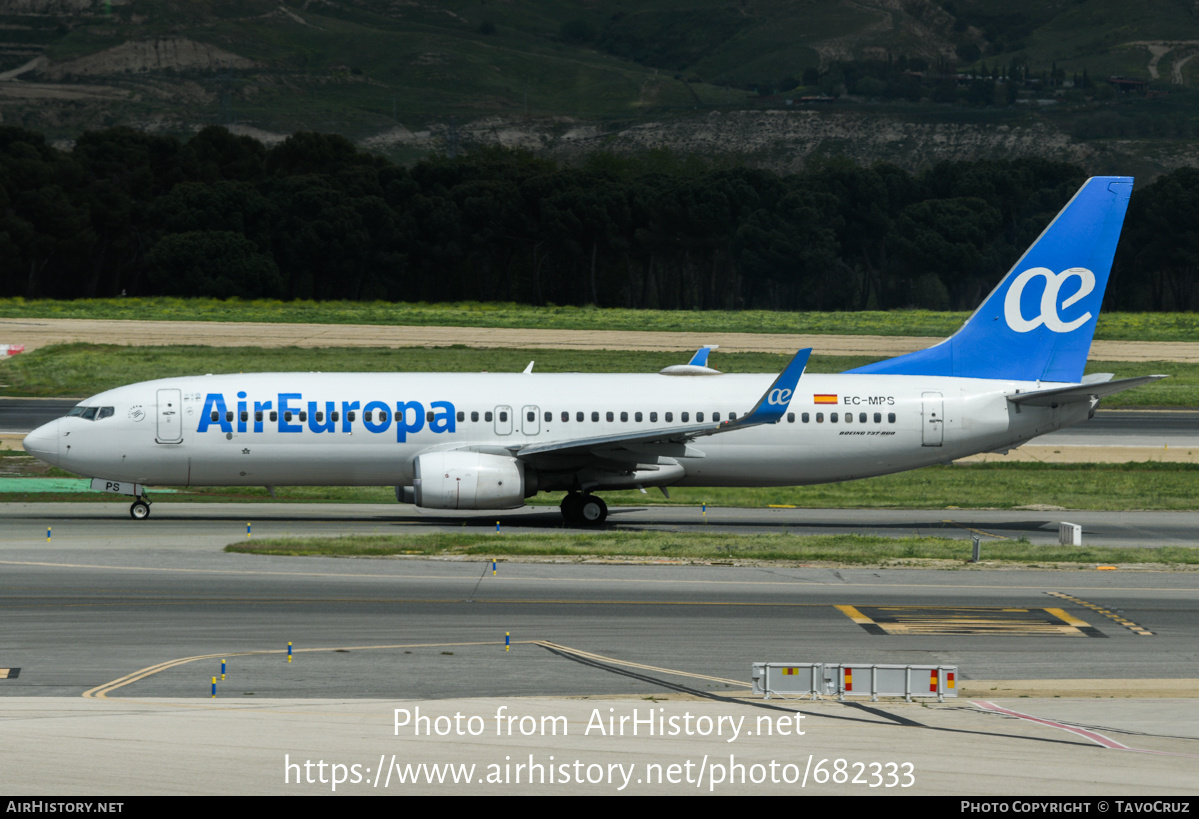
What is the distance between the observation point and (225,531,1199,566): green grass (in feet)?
100

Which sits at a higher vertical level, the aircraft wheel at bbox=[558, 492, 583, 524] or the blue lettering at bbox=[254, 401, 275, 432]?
the blue lettering at bbox=[254, 401, 275, 432]

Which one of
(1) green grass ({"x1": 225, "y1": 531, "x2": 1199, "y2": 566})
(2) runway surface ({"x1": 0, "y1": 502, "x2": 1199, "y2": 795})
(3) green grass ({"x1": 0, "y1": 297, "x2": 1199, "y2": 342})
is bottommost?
(2) runway surface ({"x1": 0, "y1": 502, "x2": 1199, "y2": 795})

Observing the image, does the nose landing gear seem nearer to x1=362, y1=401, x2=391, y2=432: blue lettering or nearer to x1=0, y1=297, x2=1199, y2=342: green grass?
x1=362, y1=401, x2=391, y2=432: blue lettering

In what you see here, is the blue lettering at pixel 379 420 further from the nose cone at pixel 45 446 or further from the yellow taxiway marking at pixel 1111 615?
the yellow taxiway marking at pixel 1111 615

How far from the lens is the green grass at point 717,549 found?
100ft

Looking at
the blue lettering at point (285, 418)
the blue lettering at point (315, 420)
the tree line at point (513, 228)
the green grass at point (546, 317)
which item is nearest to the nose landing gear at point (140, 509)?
the blue lettering at point (285, 418)

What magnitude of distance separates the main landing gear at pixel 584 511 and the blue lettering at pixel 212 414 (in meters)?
9.48

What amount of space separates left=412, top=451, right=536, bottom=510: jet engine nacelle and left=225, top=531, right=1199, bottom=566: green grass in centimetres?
165

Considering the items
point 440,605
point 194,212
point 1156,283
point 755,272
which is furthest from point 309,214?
point 440,605

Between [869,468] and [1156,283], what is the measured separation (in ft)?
450

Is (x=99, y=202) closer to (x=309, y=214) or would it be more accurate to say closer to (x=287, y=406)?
(x=309, y=214)

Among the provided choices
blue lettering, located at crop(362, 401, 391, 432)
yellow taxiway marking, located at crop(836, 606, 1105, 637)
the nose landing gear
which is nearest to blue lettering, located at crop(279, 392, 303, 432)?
blue lettering, located at crop(362, 401, 391, 432)

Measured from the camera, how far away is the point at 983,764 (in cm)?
1356

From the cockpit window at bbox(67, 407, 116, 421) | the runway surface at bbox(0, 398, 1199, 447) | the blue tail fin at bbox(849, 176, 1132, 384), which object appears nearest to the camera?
the cockpit window at bbox(67, 407, 116, 421)
